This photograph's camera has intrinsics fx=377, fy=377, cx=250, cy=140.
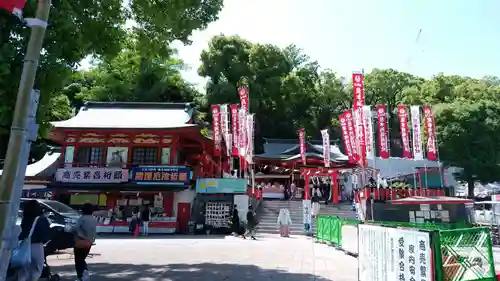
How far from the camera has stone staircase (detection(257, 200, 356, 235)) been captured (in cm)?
2265

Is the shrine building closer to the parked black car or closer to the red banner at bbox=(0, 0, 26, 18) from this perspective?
the parked black car

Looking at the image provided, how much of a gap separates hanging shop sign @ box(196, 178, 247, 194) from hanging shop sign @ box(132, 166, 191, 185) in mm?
1106

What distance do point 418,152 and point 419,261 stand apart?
18821 mm

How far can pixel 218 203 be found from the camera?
2275 centimetres

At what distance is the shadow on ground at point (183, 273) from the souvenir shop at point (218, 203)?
12.2m

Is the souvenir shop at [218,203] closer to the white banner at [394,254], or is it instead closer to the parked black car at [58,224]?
the parked black car at [58,224]

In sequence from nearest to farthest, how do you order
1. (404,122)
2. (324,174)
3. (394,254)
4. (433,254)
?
(433,254) < (394,254) < (404,122) < (324,174)

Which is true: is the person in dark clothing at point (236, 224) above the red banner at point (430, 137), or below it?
below

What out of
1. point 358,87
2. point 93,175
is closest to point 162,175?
point 93,175

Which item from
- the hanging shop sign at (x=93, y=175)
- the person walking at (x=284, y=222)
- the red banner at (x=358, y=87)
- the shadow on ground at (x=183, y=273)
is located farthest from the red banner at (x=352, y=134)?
the shadow on ground at (x=183, y=273)

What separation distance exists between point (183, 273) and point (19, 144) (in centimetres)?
583

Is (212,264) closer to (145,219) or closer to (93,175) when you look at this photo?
Answer: (145,219)

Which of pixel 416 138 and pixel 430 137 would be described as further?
pixel 430 137

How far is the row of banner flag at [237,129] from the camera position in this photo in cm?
2347
